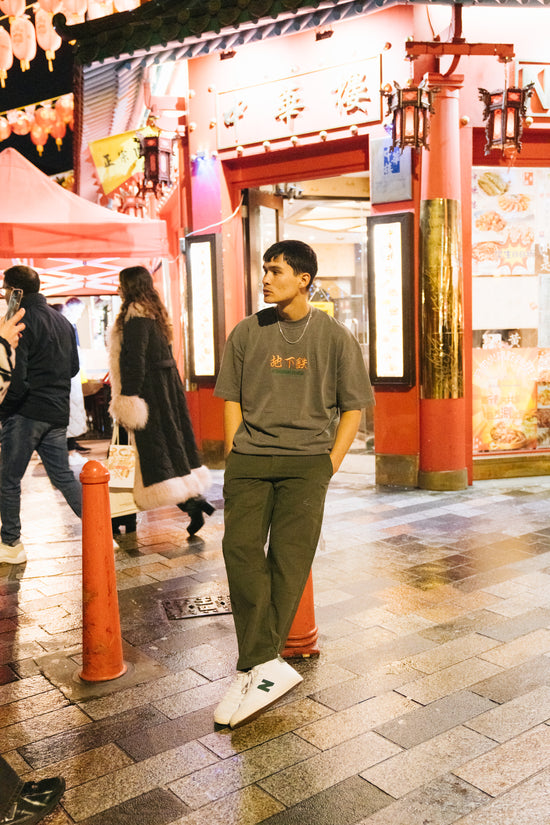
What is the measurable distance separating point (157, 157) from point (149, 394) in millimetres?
4301

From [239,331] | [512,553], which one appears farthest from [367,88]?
[239,331]

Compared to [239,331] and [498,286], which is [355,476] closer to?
[498,286]

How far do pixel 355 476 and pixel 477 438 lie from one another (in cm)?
160

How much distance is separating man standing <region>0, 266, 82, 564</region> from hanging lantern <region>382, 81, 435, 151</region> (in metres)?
3.86

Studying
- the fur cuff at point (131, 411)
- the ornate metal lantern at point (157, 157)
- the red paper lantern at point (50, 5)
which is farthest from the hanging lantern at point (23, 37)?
the fur cuff at point (131, 411)

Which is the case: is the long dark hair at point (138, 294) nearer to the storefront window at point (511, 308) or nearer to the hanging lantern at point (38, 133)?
the storefront window at point (511, 308)

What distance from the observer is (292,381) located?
3.49m

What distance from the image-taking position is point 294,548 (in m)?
3.46

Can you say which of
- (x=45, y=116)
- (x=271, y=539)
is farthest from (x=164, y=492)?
(x=45, y=116)

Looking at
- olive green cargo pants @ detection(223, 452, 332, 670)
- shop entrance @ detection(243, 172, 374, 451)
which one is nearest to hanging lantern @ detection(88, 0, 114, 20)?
shop entrance @ detection(243, 172, 374, 451)

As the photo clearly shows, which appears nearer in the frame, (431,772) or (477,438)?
(431,772)

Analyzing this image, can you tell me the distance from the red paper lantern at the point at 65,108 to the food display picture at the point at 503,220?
1128 cm

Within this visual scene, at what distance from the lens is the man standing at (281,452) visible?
3.41 meters

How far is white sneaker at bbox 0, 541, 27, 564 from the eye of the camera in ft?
19.5
